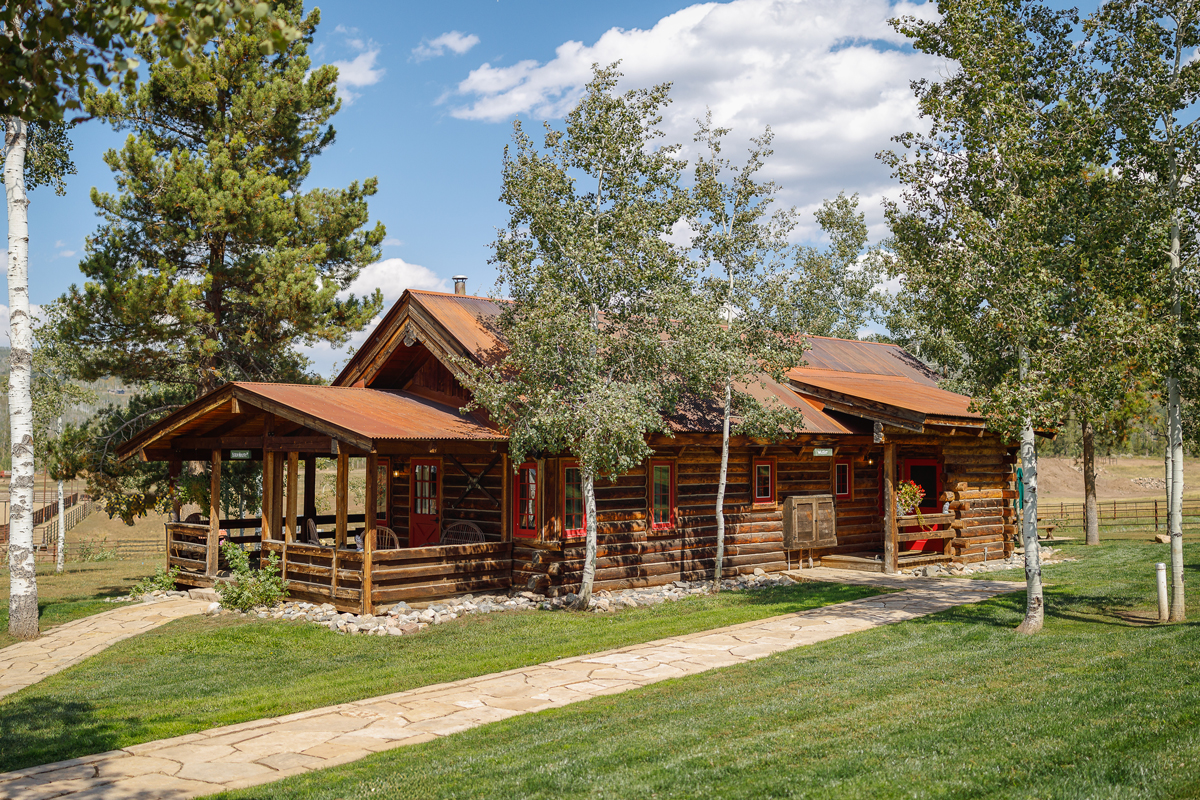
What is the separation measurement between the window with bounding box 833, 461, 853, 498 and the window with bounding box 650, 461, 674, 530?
5.21 m

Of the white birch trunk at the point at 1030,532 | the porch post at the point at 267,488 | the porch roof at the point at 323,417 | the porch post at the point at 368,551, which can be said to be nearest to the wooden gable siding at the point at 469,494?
the porch roof at the point at 323,417

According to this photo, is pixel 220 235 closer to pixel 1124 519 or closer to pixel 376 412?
pixel 376 412

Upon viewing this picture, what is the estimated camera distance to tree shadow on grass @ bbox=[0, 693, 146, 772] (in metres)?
7.52

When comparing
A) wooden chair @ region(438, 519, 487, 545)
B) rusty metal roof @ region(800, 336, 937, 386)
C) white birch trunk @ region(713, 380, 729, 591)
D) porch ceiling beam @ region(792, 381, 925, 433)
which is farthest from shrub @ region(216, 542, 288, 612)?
rusty metal roof @ region(800, 336, 937, 386)

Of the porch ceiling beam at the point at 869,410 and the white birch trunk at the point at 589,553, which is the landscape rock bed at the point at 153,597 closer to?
the white birch trunk at the point at 589,553

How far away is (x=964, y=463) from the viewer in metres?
20.7

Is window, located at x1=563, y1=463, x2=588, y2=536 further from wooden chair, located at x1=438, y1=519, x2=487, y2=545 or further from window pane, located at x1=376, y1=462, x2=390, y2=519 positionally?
window pane, located at x1=376, y1=462, x2=390, y2=519

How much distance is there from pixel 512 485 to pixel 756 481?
559 cm

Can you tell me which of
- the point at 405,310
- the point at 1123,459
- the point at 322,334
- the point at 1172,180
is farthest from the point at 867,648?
the point at 1123,459

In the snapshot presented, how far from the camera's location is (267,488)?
53.1ft

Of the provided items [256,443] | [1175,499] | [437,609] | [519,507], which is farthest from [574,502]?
[1175,499]

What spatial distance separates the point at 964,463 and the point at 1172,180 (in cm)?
958

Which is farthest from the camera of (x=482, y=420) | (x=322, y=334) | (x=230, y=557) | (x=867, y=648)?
(x=322, y=334)

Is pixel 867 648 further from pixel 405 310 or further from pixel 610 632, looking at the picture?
pixel 405 310
